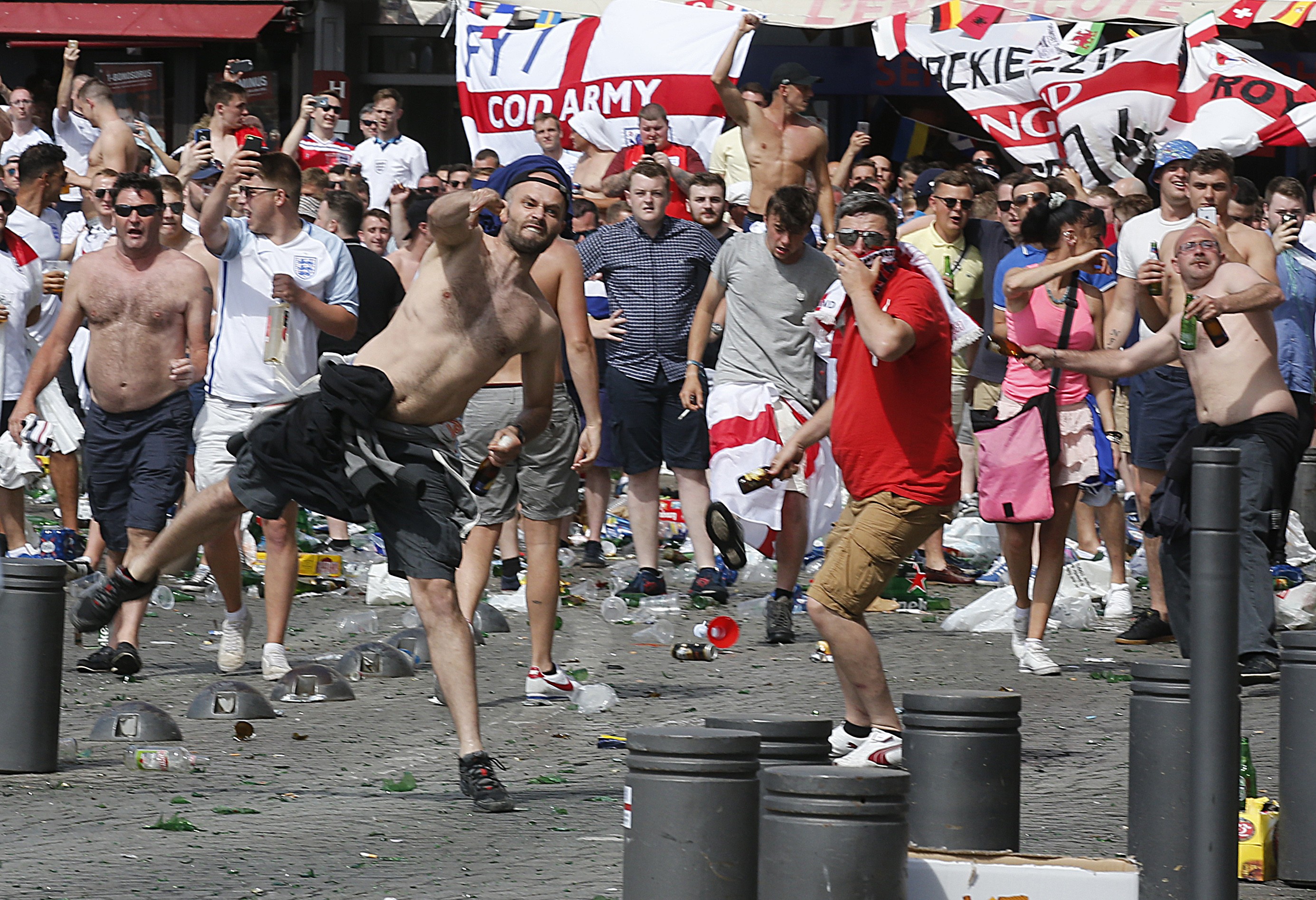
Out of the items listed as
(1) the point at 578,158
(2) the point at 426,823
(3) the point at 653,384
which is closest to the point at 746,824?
(2) the point at 426,823

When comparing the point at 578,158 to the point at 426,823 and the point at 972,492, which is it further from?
the point at 426,823

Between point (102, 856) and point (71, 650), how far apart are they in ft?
13.7

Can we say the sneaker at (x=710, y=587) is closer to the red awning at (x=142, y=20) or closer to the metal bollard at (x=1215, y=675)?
the metal bollard at (x=1215, y=675)

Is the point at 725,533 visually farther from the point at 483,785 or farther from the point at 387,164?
the point at 387,164

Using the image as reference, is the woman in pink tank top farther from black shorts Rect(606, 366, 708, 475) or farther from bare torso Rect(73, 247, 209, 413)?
bare torso Rect(73, 247, 209, 413)

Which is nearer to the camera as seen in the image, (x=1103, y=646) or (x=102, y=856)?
(x=102, y=856)

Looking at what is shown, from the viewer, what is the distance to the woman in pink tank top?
8.88 m

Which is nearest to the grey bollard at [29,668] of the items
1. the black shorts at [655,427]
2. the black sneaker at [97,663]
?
the black sneaker at [97,663]

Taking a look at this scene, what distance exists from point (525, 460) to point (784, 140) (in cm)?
570

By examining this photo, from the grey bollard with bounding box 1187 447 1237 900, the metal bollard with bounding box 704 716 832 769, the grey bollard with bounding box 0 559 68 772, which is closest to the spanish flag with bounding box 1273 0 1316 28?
the grey bollard with bounding box 0 559 68 772

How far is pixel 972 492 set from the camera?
1294 centimetres

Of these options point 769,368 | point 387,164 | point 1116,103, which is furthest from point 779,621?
point 387,164

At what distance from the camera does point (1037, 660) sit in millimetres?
8820

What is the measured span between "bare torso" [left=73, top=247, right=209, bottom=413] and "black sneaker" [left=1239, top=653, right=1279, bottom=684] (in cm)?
490
